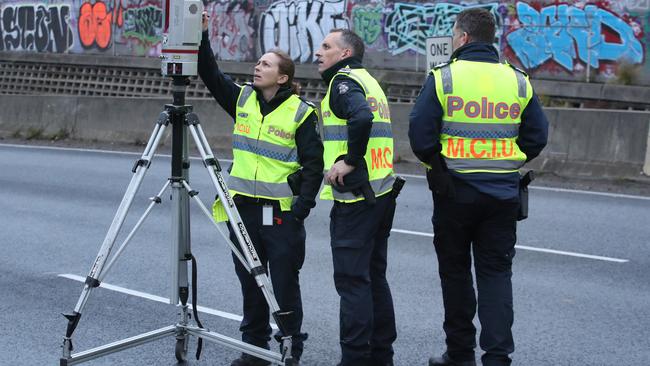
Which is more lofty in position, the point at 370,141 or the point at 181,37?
the point at 181,37

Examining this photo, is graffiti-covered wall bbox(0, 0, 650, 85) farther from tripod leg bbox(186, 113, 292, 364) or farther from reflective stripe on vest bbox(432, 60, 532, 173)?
tripod leg bbox(186, 113, 292, 364)

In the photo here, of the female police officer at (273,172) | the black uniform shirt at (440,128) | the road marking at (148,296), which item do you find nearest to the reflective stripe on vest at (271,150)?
the female police officer at (273,172)

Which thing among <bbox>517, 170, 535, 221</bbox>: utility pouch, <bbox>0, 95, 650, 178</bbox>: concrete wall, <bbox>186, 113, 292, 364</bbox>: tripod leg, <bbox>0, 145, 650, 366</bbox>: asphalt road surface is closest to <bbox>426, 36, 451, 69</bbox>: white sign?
<bbox>0, 145, 650, 366</bbox>: asphalt road surface

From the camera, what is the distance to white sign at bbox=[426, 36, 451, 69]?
1313 centimetres

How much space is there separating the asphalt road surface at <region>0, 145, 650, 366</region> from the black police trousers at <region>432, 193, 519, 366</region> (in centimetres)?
81

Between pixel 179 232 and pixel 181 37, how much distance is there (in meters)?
1.08

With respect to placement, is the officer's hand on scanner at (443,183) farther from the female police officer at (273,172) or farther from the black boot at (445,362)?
the black boot at (445,362)

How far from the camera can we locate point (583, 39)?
71.2 feet

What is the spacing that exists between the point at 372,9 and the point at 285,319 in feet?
65.7

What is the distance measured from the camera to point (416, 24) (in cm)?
2419

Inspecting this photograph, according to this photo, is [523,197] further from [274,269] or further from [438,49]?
[438,49]

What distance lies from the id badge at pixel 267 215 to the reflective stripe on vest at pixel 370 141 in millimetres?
323

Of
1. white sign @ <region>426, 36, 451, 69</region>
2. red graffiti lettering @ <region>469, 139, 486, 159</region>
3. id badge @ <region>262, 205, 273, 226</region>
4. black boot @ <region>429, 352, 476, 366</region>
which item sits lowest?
black boot @ <region>429, 352, 476, 366</region>

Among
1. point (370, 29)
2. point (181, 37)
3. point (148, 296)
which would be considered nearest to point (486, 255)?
point (181, 37)
